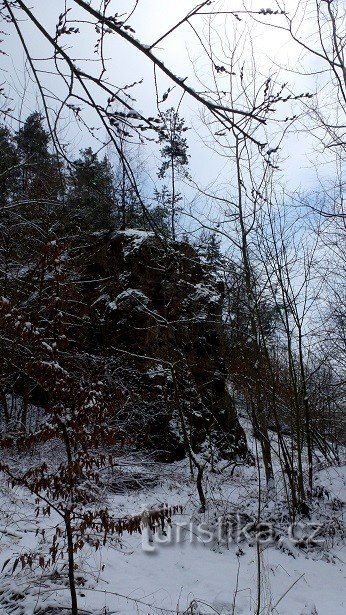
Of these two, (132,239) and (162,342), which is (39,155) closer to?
(162,342)

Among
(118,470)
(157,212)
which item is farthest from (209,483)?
(157,212)

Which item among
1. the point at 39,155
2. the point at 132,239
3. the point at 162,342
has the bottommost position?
the point at 162,342

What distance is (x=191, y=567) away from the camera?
16.7ft

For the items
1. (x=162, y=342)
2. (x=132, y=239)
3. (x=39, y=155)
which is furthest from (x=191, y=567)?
(x=132, y=239)

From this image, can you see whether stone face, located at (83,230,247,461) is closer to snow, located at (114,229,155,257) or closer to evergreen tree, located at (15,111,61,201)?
snow, located at (114,229,155,257)

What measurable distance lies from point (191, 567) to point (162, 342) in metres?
5.52

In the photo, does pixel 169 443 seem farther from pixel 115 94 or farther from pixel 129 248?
pixel 115 94

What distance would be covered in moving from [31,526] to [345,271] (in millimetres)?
8183

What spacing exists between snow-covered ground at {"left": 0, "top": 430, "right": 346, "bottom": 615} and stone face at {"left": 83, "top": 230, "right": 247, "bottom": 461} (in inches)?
94.8

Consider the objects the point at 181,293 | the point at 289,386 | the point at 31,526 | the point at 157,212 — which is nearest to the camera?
the point at 31,526

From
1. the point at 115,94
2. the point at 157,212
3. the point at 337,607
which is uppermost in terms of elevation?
the point at 157,212

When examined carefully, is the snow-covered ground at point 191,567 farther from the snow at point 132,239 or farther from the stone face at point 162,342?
Result: the snow at point 132,239

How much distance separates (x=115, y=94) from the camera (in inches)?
73.1

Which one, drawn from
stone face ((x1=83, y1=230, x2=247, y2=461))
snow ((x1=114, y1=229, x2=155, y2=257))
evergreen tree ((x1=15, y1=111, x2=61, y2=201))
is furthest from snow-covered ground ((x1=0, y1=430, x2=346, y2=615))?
snow ((x1=114, y1=229, x2=155, y2=257))
